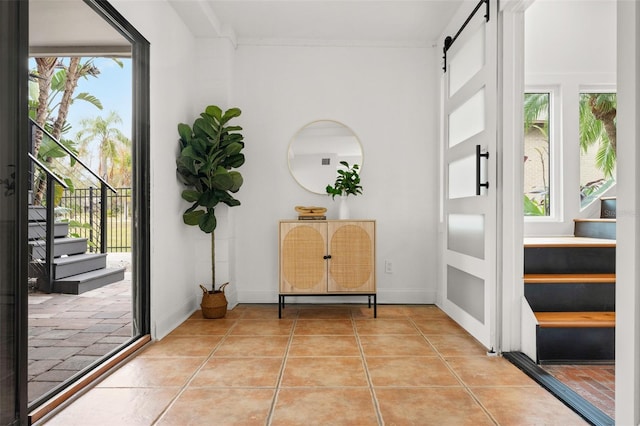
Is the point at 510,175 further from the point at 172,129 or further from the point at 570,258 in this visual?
the point at 172,129

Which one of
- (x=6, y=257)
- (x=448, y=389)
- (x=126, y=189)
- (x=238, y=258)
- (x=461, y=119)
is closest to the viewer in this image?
(x=6, y=257)

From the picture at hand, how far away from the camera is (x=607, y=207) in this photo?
3801mm

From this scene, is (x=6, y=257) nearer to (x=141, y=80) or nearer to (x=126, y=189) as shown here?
(x=126, y=189)

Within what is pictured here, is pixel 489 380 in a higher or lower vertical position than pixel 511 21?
lower

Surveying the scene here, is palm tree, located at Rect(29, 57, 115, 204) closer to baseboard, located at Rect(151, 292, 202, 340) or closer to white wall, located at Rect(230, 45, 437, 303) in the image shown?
baseboard, located at Rect(151, 292, 202, 340)

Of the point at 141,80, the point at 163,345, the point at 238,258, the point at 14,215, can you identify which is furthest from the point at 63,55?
the point at 238,258

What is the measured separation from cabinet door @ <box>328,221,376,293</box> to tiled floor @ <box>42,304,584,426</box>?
399 millimetres

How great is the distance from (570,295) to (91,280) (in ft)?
10.0

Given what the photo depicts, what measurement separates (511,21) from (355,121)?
169cm

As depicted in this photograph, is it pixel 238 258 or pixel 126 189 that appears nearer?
pixel 126 189

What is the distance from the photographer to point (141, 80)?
2799mm

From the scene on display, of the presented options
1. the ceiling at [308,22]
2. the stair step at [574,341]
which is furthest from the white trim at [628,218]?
the ceiling at [308,22]

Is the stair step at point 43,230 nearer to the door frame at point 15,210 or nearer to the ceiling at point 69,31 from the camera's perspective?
the door frame at point 15,210

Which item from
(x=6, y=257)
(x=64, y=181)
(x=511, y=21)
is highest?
(x=511, y=21)
